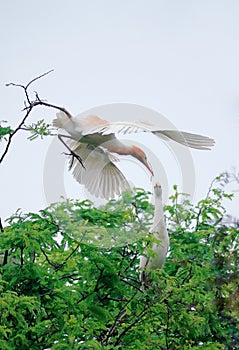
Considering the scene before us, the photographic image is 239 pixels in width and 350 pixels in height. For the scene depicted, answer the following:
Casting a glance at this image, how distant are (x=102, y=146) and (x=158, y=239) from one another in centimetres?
46

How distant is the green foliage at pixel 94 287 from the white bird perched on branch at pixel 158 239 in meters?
0.05

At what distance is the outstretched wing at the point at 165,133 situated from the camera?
2.69 meters

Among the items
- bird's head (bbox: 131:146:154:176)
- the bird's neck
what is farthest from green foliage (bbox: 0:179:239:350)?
bird's head (bbox: 131:146:154:176)

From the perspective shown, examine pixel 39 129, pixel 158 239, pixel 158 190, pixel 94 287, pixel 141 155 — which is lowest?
pixel 94 287

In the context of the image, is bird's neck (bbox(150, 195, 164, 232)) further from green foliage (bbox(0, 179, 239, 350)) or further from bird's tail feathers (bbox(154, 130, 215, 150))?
bird's tail feathers (bbox(154, 130, 215, 150))

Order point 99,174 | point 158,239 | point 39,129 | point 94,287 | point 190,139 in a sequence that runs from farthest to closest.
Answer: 1. point 99,174
2. point 39,129
3. point 158,239
4. point 94,287
5. point 190,139

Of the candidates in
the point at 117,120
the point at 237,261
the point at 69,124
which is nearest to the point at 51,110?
the point at 69,124

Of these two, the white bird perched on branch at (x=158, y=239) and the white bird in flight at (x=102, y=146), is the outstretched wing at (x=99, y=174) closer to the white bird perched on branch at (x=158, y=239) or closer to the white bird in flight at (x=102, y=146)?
the white bird in flight at (x=102, y=146)

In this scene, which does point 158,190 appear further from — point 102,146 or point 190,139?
point 190,139

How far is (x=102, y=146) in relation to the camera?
306cm

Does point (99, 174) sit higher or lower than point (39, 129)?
lower

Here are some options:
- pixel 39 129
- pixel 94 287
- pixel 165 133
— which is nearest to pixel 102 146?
pixel 39 129

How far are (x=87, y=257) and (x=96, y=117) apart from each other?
56cm

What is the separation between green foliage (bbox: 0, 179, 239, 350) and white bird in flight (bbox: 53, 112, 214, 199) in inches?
4.6
